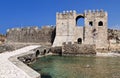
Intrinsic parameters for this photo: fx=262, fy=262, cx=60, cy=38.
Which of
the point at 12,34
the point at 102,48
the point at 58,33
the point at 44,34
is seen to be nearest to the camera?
the point at 102,48

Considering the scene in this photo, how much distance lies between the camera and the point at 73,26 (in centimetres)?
3488

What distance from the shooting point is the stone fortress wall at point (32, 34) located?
38.2 m

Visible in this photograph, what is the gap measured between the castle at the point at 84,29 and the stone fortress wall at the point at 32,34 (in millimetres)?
2922

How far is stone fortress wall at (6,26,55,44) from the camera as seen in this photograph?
1505 inches

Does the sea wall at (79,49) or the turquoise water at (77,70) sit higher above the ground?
the sea wall at (79,49)

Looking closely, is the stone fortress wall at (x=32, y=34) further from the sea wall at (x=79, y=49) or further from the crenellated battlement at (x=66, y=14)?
the sea wall at (x=79, y=49)

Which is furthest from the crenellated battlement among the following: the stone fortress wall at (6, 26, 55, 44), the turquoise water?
the turquoise water

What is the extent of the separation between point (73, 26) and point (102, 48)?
194 inches

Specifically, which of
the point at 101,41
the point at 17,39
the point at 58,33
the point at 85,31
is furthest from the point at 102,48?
the point at 17,39

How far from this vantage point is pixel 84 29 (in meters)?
34.7

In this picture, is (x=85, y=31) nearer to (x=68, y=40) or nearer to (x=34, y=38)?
(x=68, y=40)

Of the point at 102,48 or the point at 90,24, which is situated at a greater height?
the point at 90,24

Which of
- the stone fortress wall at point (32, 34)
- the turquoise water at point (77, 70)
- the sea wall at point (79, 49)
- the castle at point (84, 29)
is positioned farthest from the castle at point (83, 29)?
the turquoise water at point (77, 70)

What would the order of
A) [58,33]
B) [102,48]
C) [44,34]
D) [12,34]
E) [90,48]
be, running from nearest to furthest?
1. [90,48]
2. [102,48]
3. [58,33]
4. [44,34]
5. [12,34]
